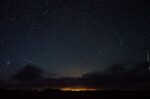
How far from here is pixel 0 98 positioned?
4066cm

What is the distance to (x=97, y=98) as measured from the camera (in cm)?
4678

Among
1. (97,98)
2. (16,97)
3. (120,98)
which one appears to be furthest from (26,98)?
(120,98)

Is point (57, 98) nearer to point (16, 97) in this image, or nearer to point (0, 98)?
point (16, 97)

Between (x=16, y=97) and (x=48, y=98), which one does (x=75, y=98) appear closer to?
(x=48, y=98)

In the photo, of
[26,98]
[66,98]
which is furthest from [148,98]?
[26,98]

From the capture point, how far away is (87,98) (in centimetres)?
4662

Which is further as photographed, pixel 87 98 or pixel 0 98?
pixel 87 98

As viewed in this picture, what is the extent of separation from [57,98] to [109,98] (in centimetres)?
911

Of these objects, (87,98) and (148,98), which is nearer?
(148,98)

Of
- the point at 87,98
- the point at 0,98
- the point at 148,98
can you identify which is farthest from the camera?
the point at 87,98

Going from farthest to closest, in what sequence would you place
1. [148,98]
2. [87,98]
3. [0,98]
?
1. [87,98]
2. [148,98]
3. [0,98]

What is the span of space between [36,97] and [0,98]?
23.9 feet

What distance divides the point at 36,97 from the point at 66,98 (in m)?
5.36

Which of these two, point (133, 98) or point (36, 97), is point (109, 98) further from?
point (36, 97)
